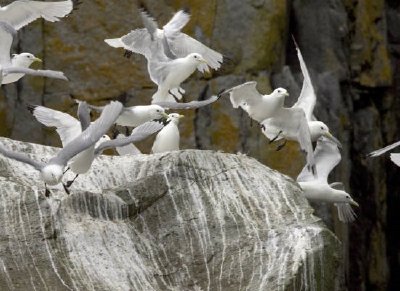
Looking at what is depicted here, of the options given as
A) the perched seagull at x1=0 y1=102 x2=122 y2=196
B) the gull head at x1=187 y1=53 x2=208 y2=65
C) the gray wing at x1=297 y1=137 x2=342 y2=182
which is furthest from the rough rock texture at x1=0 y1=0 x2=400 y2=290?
the perched seagull at x1=0 y1=102 x2=122 y2=196

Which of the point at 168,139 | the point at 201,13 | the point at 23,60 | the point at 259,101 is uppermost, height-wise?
the point at 259,101

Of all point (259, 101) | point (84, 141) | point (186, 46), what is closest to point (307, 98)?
point (259, 101)

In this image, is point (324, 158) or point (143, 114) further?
point (324, 158)

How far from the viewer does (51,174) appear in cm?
816

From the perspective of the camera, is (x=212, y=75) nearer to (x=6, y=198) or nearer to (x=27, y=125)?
(x=27, y=125)

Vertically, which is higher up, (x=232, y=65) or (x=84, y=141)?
(x=84, y=141)

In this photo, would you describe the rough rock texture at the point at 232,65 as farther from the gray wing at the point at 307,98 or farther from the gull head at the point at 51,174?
the gull head at the point at 51,174

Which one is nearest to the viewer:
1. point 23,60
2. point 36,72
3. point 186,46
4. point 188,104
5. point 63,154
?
point 63,154

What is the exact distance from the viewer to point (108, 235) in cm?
855

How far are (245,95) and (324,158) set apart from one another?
1.14m

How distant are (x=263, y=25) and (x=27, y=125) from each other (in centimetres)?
241

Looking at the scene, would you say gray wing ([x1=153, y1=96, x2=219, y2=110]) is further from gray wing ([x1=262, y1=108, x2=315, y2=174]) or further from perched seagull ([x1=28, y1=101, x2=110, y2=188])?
perched seagull ([x1=28, y1=101, x2=110, y2=188])

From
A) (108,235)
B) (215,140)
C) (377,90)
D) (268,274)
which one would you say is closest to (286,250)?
(268,274)

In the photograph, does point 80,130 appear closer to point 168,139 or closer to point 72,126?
point 72,126
